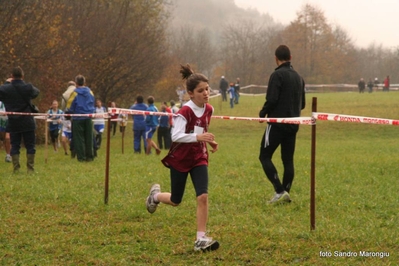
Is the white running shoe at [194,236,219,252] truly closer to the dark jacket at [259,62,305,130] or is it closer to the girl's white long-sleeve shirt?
the girl's white long-sleeve shirt

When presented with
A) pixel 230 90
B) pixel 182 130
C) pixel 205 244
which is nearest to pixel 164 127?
pixel 182 130

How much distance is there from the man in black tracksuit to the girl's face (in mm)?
2316

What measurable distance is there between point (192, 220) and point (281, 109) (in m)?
2.07

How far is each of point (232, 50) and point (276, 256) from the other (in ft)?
297

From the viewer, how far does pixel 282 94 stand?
8.73m

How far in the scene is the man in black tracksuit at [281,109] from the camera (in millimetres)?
8711

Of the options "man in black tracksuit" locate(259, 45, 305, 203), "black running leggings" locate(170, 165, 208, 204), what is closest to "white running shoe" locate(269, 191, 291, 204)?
"man in black tracksuit" locate(259, 45, 305, 203)

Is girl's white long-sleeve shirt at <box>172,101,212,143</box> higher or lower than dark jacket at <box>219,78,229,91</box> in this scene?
lower

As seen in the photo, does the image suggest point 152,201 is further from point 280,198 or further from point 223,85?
point 223,85

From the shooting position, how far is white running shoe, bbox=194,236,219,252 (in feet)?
20.3

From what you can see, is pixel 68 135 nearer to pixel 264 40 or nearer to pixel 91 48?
pixel 91 48

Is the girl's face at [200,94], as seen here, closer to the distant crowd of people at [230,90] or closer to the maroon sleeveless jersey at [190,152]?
the maroon sleeveless jersey at [190,152]

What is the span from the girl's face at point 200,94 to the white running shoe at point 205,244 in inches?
53.2

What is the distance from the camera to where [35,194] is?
9.86m
